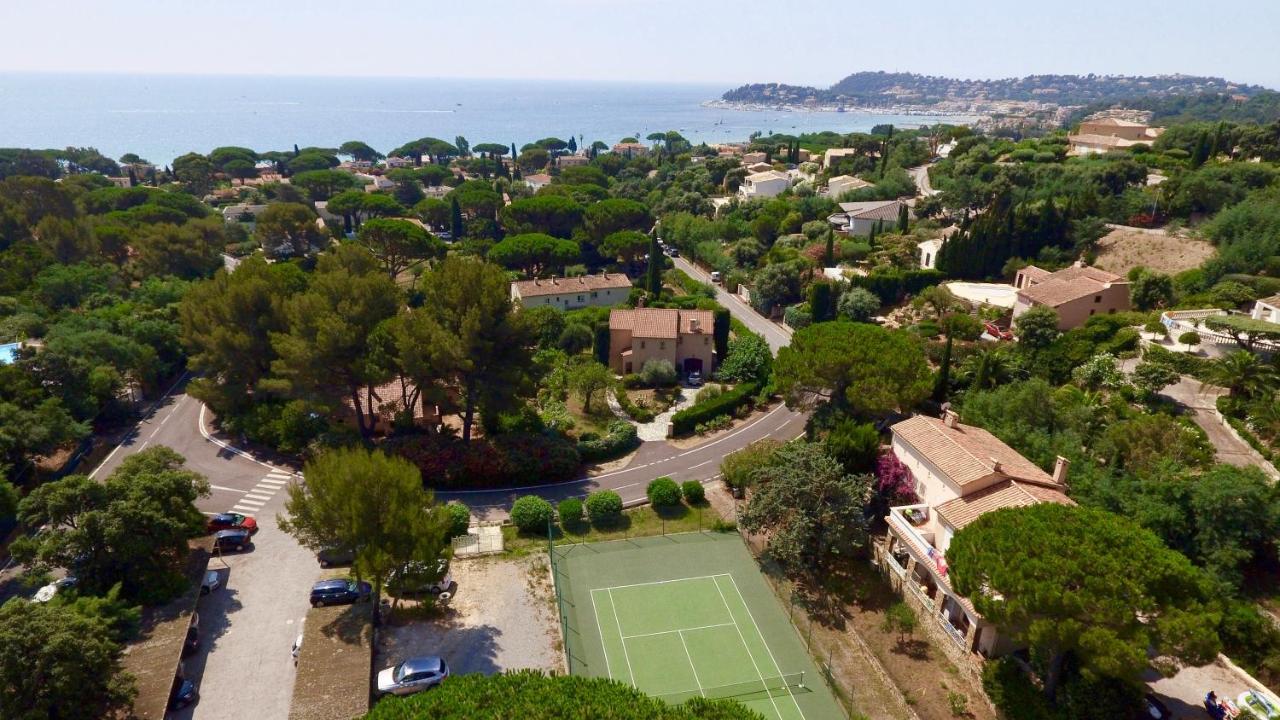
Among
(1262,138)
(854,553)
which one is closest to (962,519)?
(854,553)

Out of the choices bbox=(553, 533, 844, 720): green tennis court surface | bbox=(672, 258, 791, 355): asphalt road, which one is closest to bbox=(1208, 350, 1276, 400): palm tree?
bbox=(553, 533, 844, 720): green tennis court surface

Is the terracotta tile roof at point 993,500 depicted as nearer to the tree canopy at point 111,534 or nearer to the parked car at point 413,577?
the parked car at point 413,577

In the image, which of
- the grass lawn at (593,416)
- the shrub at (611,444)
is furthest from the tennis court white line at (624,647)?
the grass lawn at (593,416)

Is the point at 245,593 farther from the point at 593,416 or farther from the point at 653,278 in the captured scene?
the point at 653,278

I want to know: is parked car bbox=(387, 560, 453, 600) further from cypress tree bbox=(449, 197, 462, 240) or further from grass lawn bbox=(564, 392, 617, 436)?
cypress tree bbox=(449, 197, 462, 240)

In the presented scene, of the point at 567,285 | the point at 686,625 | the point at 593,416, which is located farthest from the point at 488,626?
the point at 567,285
